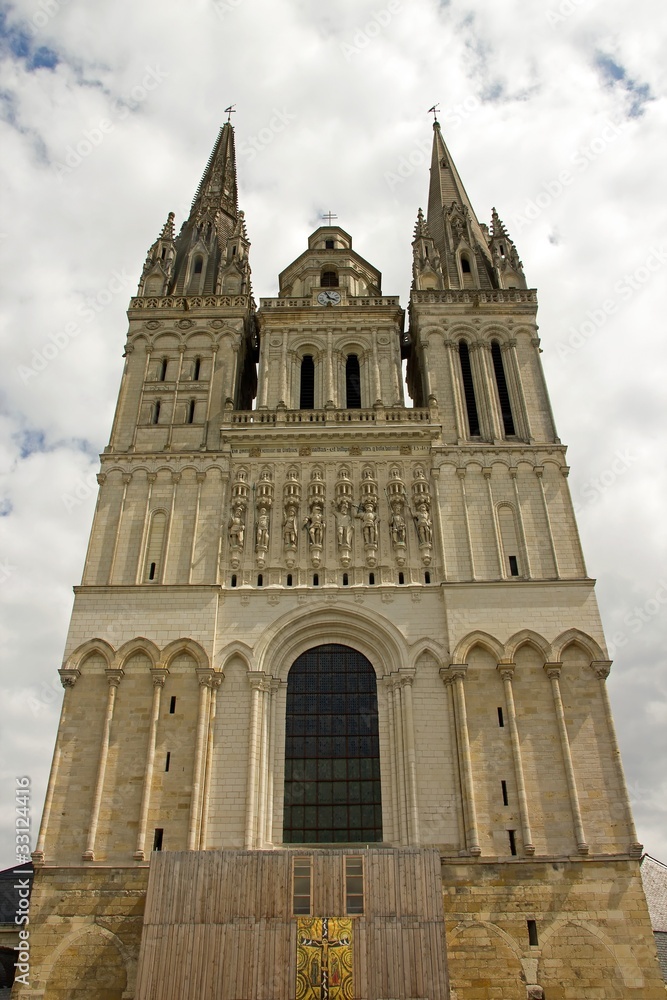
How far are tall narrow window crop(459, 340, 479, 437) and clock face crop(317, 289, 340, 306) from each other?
5.45 meters

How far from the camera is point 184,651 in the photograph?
22297 millimetres

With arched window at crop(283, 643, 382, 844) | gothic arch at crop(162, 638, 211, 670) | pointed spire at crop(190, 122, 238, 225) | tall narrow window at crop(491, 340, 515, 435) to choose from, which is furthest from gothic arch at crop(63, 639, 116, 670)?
pointed spire at crop(190, 122, 238, 225)

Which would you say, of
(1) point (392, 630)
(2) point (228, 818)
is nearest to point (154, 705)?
(2) point (228, 818)

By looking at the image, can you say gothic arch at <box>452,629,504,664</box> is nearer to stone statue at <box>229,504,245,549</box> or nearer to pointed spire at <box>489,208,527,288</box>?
stone statue at <box>229,504,245,549</box>

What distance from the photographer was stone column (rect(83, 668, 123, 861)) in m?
19.4

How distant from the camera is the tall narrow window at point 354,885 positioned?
17.0m

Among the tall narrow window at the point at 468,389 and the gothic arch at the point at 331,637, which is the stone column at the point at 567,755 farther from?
the tall narrow window at the point at 468,389

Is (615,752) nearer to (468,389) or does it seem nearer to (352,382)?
(468,389)

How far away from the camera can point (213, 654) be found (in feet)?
72.9

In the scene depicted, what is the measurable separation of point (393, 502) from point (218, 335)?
32.8 feet

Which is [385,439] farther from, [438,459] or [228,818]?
[228,818]

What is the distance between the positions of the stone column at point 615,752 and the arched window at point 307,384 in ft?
43.8

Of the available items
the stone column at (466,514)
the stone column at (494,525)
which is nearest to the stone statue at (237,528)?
the stone column at (466,514)

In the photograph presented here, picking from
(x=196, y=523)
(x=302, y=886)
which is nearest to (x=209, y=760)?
(x=302, y=886)
